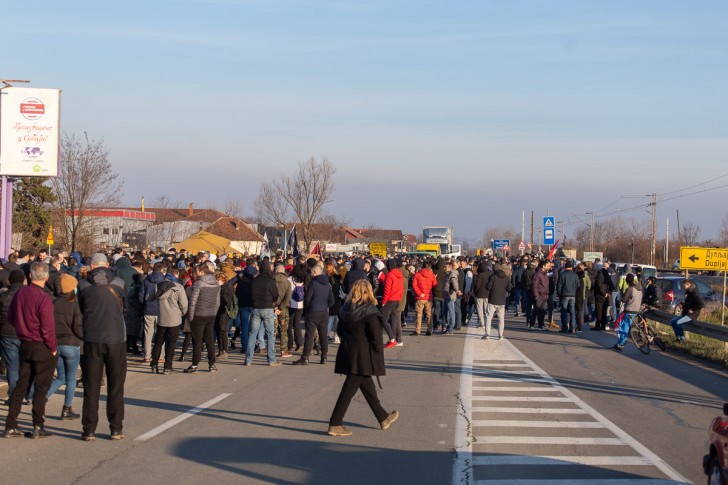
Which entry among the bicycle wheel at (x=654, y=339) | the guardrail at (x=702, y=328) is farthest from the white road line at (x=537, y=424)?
the bicycle wheel at (x=654, y=339)

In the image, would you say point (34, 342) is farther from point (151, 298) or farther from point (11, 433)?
point (151, 298)

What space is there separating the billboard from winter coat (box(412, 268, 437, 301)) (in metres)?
12.4

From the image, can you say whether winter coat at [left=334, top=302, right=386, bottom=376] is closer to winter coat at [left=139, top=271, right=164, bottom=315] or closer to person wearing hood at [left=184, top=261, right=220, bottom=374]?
person wearing hood at [left=184, top=261, right=220, bottom=374]

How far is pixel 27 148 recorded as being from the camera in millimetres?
26266

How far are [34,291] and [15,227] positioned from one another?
36.5 m

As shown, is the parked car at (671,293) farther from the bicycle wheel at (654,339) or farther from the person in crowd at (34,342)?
the person in crowd at (34,342)

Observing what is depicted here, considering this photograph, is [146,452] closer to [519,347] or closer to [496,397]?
[496,397]

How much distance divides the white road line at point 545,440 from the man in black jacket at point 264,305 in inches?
281

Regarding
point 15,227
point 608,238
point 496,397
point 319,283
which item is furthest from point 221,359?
point 608,238

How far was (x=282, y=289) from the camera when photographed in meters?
16.9

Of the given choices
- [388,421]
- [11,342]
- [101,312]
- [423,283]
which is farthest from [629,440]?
[423,283]

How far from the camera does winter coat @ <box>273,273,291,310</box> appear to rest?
16.9 metres

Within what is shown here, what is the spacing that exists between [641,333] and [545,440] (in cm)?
1045

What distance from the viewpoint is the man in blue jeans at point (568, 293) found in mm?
23500
